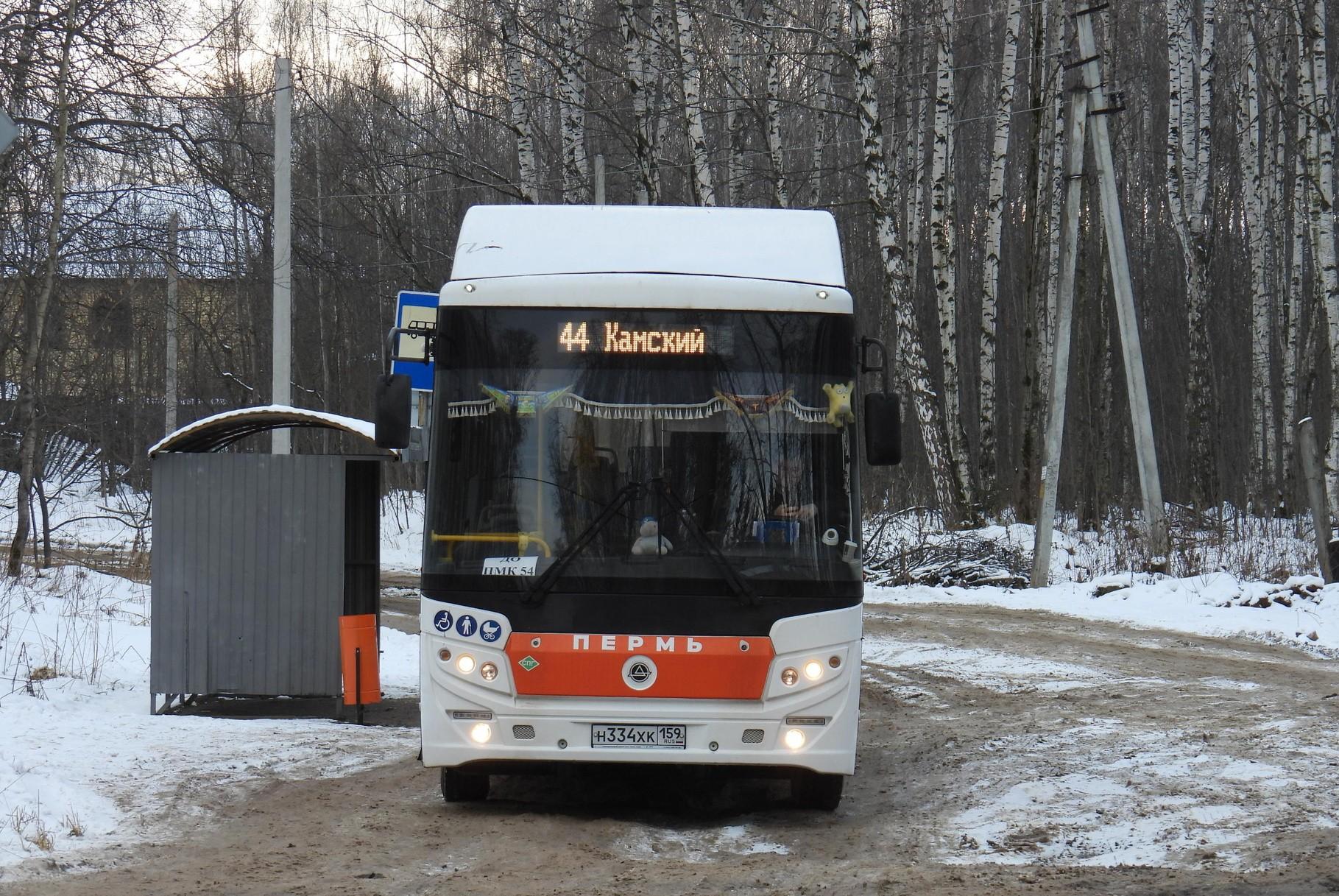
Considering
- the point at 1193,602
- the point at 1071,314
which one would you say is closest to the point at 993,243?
the point at 1071,314

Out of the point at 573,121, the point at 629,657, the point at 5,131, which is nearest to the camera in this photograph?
the point at 5,131

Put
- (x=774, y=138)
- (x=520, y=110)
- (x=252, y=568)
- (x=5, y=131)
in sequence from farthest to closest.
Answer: (x=774, y=138) < (x=520, y=110) < (x=252, y=568) < (x=5, y=131)

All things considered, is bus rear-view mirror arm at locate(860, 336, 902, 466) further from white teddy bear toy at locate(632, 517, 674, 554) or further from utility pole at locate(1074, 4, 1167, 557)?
utility pole at locate(1074, 4, 1167, 557)

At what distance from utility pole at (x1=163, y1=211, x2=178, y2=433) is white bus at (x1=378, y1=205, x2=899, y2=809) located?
12775 millimetres

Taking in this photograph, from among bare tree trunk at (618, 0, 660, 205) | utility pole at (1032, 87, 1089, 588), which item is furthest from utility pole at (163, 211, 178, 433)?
utility pole at (1032, 87, 1089, 588)

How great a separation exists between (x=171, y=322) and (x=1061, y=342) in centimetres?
1924

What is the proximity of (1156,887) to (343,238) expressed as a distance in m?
30.9

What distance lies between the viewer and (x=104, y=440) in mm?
28047

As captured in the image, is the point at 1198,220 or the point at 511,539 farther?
the point at 1198,220

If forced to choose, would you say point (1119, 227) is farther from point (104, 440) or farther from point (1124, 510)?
point (104, 440)

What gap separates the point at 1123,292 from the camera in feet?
65.9

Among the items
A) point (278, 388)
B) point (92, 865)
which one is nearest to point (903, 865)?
point (92, 865)

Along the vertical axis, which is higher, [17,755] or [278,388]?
[278,388]

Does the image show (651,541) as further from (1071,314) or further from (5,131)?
(1071,314)
